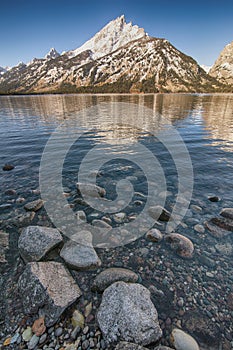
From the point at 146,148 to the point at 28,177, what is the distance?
34.1ft

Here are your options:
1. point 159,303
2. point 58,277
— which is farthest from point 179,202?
point 58,277

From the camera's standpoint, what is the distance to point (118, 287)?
4445mm

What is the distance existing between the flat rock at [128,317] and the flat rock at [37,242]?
2397 millimetres

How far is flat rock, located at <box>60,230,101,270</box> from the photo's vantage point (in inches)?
216

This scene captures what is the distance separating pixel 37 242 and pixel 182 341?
456cm

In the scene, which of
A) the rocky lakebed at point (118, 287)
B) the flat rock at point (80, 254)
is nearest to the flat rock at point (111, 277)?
the rocky lakebed at point (118, 287)

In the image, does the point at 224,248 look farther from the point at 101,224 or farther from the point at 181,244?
the point at 101,224

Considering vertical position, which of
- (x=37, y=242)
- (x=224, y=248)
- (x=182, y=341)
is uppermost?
(x=37, y=242)

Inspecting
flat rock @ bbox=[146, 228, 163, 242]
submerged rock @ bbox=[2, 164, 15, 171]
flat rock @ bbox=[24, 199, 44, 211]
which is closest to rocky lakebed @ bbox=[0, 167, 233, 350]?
flat rock @ bbox=[146, 228, 163, 242]

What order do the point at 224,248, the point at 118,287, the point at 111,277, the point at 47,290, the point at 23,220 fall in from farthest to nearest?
the point at 23,220 < the point at 224,248 < the point at 111,277 < the point at 118,287 < the point at 47,290

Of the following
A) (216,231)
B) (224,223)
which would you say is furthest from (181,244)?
(224,223)

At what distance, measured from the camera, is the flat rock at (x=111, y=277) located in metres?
4.86

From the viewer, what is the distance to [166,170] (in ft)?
40.6

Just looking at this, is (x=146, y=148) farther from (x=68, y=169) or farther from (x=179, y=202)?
(x=179, y=202)
